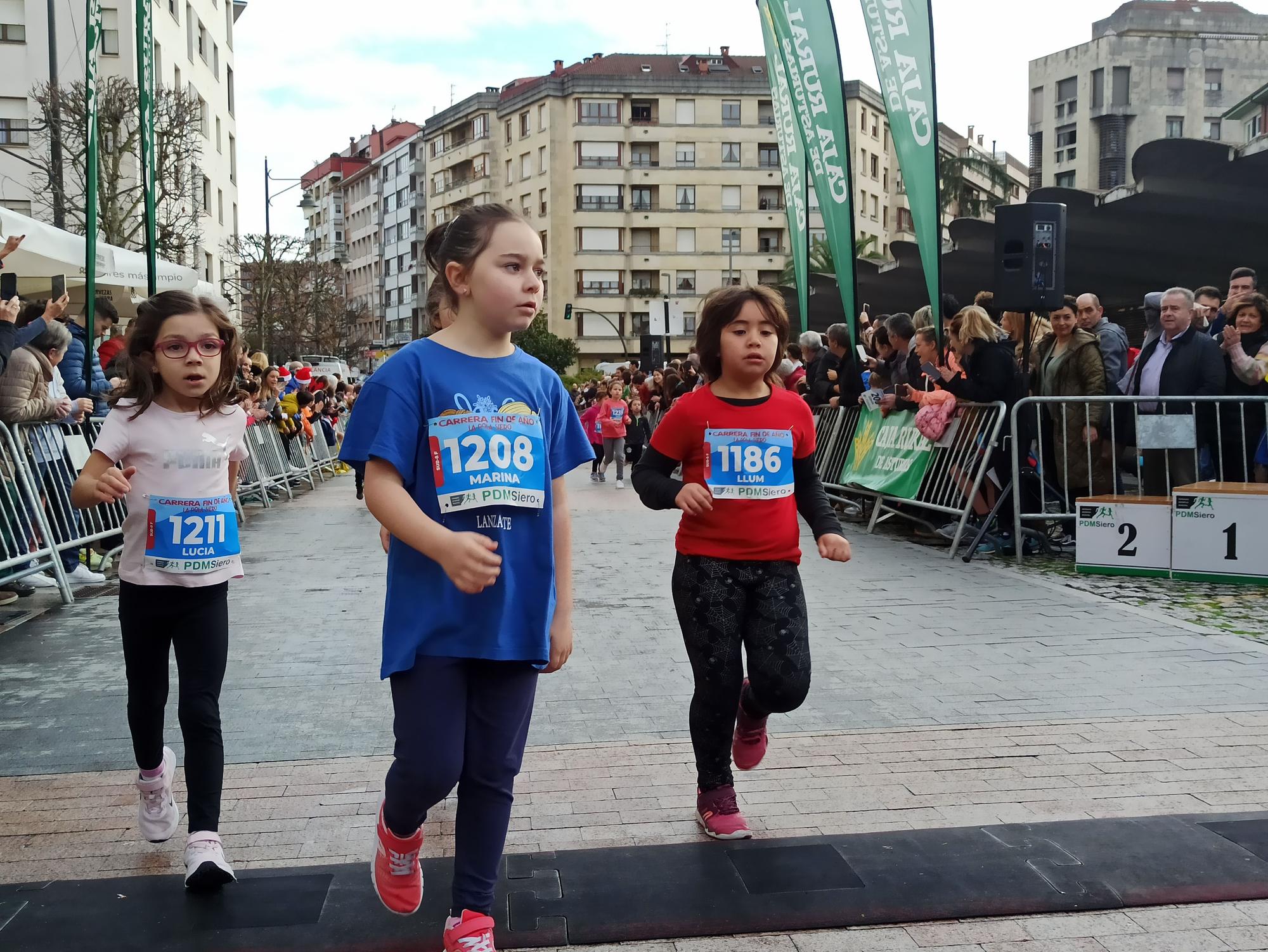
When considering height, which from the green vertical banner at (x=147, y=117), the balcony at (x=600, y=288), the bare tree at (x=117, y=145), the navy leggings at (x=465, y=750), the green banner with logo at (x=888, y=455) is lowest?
the navy leggings at (x=465, y=750)

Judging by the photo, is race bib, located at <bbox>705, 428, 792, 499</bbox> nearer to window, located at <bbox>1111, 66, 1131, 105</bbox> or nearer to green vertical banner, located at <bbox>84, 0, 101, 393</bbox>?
green vertical banner, located at <bbox>84, 0, 101, 393</bbox>

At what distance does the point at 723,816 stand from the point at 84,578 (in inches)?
269

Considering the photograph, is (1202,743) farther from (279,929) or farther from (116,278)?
(116,278)

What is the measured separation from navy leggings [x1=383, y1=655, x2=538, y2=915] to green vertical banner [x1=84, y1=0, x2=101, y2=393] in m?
8.79

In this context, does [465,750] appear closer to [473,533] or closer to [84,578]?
[473,533]

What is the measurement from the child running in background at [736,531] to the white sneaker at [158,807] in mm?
1595

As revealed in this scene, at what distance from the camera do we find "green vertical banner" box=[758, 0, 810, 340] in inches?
643

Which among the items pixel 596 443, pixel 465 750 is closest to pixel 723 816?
pixel 465 750

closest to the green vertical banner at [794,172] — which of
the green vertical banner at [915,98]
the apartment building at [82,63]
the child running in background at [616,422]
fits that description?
the green vertical banner at [915,98]

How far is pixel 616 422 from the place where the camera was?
20516 mm

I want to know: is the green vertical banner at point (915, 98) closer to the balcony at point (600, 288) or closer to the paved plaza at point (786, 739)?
the paved plaza at point (786, 739)

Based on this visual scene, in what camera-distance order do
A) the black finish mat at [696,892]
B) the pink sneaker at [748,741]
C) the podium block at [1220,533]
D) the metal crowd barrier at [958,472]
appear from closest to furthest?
the black finish mat at [696,892] < the pink sneaker at [748,741] < the podium block at [1220,533] < the metal crowd barrier at [958,472]

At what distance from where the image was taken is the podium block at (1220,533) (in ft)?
29.0

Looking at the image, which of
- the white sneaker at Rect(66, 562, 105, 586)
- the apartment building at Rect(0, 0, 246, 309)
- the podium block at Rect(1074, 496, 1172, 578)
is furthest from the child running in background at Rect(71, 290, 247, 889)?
the apartment building at Rect(0, 0, 246, 309)
